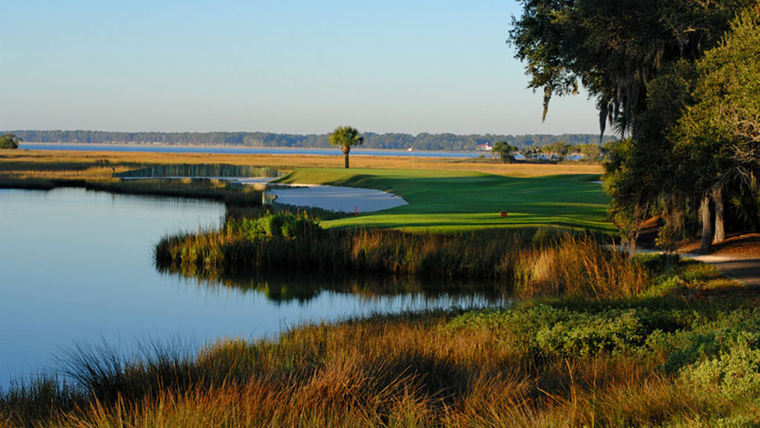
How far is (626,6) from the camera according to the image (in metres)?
18.4

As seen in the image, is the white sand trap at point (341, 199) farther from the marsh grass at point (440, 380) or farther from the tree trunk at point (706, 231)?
the marsh grass at point (440, 380)

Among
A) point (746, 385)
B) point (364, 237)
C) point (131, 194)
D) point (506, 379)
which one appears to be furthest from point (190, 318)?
point (131, 194)

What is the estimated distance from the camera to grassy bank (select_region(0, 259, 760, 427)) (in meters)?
5.91

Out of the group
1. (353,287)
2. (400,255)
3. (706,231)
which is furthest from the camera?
(400,255)

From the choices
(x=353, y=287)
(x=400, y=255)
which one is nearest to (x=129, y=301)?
(x=353, y=287)

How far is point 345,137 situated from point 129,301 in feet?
227

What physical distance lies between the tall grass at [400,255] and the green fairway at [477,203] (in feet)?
6.46

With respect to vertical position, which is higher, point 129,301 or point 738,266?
point 738,266

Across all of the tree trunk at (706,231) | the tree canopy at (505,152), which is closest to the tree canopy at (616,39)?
the tree trunk at (706,231)

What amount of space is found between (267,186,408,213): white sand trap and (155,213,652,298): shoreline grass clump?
11966 mm

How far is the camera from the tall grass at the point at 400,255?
693 inches

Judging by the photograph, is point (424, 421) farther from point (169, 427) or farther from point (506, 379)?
point (169, 427)

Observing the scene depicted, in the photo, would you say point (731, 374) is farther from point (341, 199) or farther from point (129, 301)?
point (341, 199)

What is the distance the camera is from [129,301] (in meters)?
18.4
